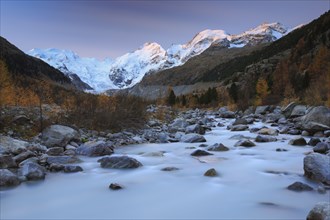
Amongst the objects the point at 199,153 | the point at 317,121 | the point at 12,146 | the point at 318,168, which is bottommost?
the point at 199,153

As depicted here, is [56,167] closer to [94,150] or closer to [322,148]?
[94,150]

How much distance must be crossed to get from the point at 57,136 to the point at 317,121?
11633 mm

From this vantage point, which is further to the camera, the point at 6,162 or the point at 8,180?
the point at 6,162

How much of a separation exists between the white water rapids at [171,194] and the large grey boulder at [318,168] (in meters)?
0.22

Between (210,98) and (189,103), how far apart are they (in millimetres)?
5038

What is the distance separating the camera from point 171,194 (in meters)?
6.59

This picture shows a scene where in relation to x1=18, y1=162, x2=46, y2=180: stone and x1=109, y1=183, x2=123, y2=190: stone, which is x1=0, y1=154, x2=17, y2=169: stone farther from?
x1=109, y1=183, x2=123, y2=190: stone

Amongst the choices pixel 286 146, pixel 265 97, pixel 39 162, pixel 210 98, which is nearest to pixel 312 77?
pixel 265 97

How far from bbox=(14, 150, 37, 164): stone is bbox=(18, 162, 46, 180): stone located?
0.89 metres

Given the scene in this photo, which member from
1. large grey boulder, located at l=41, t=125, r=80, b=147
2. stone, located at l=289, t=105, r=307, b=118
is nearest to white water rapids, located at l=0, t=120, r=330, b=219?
large grey boulder, located at l=41, t=125, r=80, b=147

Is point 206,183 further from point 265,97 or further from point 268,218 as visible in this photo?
point 265,97

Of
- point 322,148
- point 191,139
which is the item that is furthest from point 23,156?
point 322,148

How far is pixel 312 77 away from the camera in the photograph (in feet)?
146

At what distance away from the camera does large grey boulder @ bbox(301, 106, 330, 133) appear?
14.4 meters
